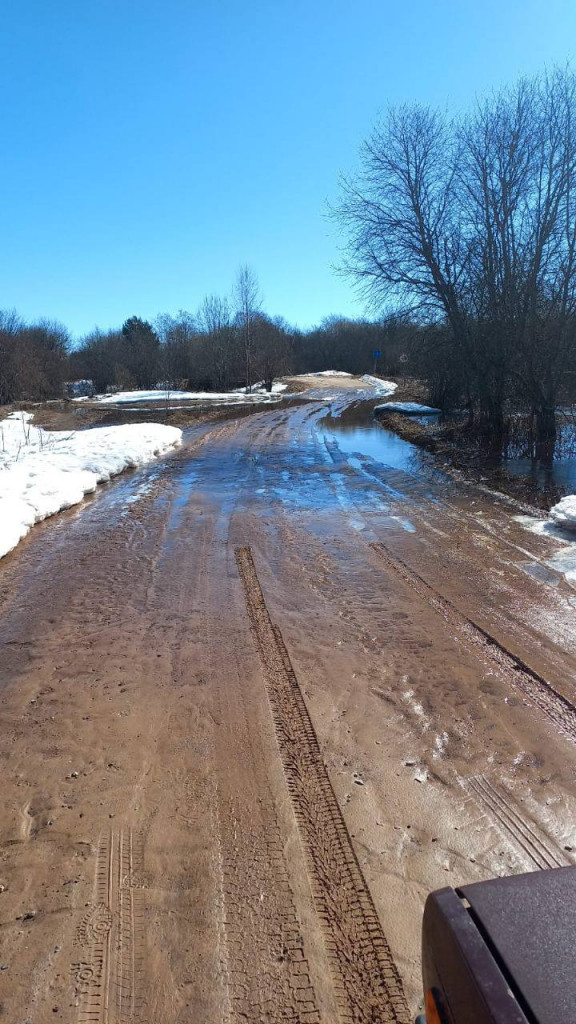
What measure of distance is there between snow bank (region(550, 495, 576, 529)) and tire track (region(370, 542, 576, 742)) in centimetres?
304

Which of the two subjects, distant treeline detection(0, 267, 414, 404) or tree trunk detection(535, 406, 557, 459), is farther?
distant treeline detection(0, 267, 414, 404)

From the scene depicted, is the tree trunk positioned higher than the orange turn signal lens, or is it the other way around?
the tree trunk

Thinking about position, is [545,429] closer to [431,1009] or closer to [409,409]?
[409,409]

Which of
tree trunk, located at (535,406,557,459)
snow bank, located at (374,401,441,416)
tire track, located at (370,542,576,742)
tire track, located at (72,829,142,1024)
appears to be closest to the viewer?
tire track, located at (72,829,142,1024)

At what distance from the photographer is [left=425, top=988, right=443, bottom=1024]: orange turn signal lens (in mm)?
1168

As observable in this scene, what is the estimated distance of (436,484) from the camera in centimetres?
1137

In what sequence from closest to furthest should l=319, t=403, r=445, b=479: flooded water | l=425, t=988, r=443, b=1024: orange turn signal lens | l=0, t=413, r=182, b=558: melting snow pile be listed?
l=425, t=988, r=443, b=1024: orange turn signal lens < l=0, t=413, r=182, b=558: melting snow pile < l=319, t=403, r=445, b=479: flooded water

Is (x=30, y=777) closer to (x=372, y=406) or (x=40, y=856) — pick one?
(x=40, y=856)

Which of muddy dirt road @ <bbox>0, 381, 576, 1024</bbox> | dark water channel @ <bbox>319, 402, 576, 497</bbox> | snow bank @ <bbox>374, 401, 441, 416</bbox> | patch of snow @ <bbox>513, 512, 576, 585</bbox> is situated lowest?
muddy dirt road @ <bbox>0, 381, 576, 1024</bbox>

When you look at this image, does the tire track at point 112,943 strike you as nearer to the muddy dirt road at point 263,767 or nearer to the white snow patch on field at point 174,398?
the muddy dirt road at point 263,767

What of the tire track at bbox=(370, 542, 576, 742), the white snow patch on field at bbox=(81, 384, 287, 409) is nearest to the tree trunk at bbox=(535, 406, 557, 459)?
the tire track at bbox=(370, 542, 576, 742)

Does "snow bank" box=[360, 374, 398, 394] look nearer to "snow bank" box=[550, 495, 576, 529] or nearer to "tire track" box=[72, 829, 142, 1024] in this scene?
"snow bank" box=[550, 495, 576, 529]

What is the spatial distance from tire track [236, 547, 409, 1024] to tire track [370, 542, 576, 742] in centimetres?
159

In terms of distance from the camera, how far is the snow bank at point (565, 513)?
793 centimetres
